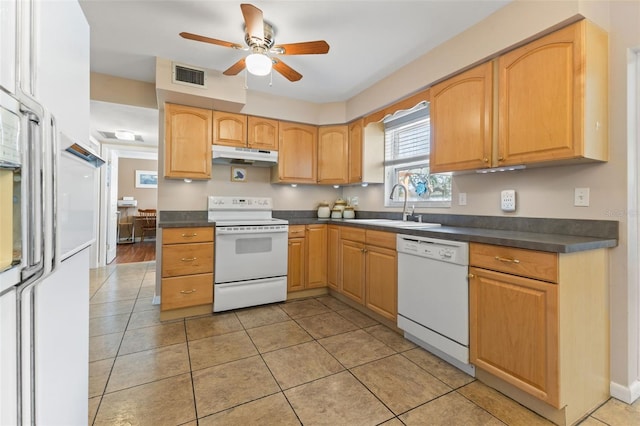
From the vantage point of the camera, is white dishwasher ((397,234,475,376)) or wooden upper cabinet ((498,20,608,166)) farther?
white dishwasher ((397,234,475,376))

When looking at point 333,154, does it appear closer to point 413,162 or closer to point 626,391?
point 413,162

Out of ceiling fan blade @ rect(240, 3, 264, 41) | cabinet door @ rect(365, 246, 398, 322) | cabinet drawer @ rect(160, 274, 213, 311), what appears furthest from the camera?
cabinet drawer @ rect(160, 274, 213, 311)

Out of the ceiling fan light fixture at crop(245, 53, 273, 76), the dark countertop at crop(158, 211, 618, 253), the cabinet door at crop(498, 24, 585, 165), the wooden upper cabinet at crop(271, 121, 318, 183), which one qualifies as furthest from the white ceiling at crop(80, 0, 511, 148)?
the dark countertop at crop(158, 211, 618, 253)

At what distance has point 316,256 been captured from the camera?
3484 mm

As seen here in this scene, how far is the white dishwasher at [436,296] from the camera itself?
1.88 m

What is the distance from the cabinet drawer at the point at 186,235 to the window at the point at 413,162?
6.79 ft

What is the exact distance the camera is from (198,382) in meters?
1.80

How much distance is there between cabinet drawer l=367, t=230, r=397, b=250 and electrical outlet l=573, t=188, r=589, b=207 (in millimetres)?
1203

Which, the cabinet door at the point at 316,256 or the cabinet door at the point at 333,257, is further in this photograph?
the cabinet door at the point at 316,256

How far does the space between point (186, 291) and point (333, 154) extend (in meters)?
2.34

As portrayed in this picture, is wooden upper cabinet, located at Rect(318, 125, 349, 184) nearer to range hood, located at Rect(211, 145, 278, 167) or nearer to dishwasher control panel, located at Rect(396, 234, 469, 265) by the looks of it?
range hood, located at Rect(211, 145, 278, 167)

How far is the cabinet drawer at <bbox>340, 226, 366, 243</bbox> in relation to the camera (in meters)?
2.92

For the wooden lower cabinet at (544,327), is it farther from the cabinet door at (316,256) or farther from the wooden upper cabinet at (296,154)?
the wooden upper cabinet at (296,154)

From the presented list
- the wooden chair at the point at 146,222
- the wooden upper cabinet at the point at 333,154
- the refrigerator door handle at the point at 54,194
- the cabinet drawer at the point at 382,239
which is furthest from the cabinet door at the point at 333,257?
the wooden chair at the point at 146,222
